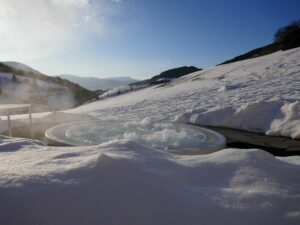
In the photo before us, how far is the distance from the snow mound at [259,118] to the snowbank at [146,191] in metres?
4.54

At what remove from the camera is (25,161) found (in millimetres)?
1845

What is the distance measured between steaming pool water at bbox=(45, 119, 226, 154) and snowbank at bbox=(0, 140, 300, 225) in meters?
2.09

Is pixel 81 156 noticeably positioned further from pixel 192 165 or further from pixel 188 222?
pixel 188 222

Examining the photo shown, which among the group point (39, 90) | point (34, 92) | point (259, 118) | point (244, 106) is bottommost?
point (259, 118)

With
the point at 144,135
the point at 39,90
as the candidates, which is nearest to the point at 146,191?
the point at 144,135

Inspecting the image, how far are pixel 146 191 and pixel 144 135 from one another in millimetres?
3670

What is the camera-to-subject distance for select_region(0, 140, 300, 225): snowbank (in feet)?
4.19

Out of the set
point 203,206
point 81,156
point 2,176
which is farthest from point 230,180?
point 2,176

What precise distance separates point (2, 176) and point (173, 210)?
0.93 m

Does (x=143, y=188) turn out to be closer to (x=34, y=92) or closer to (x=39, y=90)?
(x=34, y=92)

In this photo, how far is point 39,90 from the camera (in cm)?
3906

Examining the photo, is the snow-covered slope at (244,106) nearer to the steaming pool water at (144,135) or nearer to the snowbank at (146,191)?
the steaming pool water at (144,135)

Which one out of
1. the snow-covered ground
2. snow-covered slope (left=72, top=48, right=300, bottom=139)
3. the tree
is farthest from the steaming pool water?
the tree

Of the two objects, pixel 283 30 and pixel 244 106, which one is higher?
pixel 283 30
